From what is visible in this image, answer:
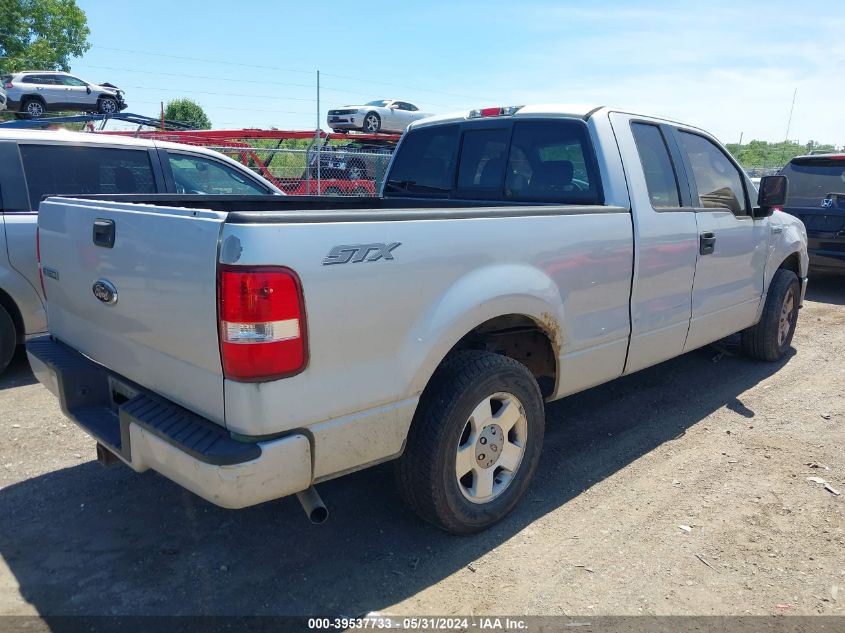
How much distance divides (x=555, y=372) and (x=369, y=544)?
1.29 m

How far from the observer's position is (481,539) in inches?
120

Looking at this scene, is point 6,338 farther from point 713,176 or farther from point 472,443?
point 713,176

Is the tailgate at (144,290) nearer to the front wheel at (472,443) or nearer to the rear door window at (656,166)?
the front wheel at (472,443)

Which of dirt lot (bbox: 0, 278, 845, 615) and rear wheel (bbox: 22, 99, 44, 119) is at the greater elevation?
rear wheel (bbox: 22, 99, 44, 119)

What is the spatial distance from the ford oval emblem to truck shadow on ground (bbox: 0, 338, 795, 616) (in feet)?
3.75

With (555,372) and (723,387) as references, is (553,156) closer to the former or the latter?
(555,372)

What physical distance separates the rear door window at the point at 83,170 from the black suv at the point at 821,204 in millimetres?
7375

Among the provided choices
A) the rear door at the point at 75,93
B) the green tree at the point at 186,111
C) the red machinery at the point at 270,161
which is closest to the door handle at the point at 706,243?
the red machinery at the point at 270,161

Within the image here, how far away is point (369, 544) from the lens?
2.98 meters

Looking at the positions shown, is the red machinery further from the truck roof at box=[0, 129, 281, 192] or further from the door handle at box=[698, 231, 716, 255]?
the door handle at box=[698, 231, 716, 255]

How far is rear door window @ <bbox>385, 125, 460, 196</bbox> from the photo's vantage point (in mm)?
4512

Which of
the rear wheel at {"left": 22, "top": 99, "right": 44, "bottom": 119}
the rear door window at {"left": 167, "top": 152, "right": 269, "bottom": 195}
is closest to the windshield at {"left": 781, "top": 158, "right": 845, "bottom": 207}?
the rear door window at {"left": 167, "top": 152, "right": 269, "bottom": 195}

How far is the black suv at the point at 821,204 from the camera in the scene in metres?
8.50

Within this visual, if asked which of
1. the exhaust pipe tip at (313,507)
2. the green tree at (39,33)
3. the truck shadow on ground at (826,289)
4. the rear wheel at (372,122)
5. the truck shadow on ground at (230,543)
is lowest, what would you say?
the truck shadow on ground at (230,543)
